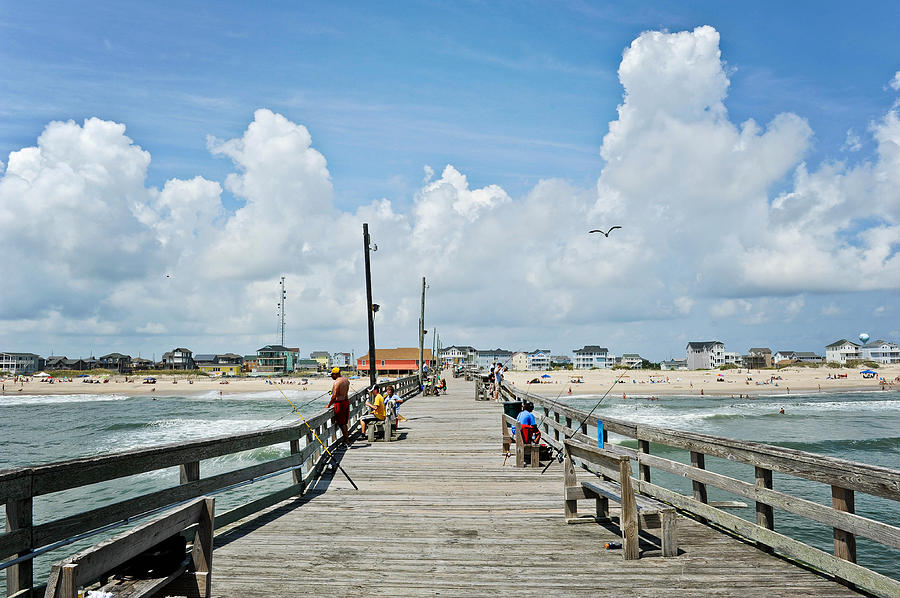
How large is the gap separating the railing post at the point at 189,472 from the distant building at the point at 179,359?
17271 cm

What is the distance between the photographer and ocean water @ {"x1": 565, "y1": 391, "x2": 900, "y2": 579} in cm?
1304

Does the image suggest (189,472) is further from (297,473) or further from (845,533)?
(845,533)

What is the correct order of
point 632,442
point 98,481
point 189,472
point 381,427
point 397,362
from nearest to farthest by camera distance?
point 98,481, point 189,472, point 381,427, point 632,442, point 397,362

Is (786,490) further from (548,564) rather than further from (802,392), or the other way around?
(802,392)

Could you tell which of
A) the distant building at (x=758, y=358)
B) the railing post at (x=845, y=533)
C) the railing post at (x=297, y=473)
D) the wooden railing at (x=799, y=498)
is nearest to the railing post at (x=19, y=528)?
the railing post at (x=297, y=473)

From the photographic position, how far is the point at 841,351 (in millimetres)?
173125

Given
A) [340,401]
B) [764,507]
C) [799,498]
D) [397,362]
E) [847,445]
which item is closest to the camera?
[799,498]

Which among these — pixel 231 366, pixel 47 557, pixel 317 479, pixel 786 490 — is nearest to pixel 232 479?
pixel 317 479

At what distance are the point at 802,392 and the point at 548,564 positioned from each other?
78818 mm

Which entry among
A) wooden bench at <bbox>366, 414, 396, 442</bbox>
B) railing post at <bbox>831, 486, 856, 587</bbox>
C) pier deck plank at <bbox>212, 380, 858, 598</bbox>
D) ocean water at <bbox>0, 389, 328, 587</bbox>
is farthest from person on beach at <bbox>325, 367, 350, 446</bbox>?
railing post at <bbox>831, 486, 856, 587</bbox>

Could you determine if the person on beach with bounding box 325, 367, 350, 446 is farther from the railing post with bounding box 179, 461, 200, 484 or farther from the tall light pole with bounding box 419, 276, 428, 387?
the tall light pole with bounding box 419, 276, 428, 387

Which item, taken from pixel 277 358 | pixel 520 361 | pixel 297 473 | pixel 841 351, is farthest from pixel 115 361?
pixel 841 351

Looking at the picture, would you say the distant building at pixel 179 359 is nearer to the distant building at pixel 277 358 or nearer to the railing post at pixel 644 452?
the distant building at pixel 277 358

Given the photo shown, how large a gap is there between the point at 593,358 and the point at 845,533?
182861mm
